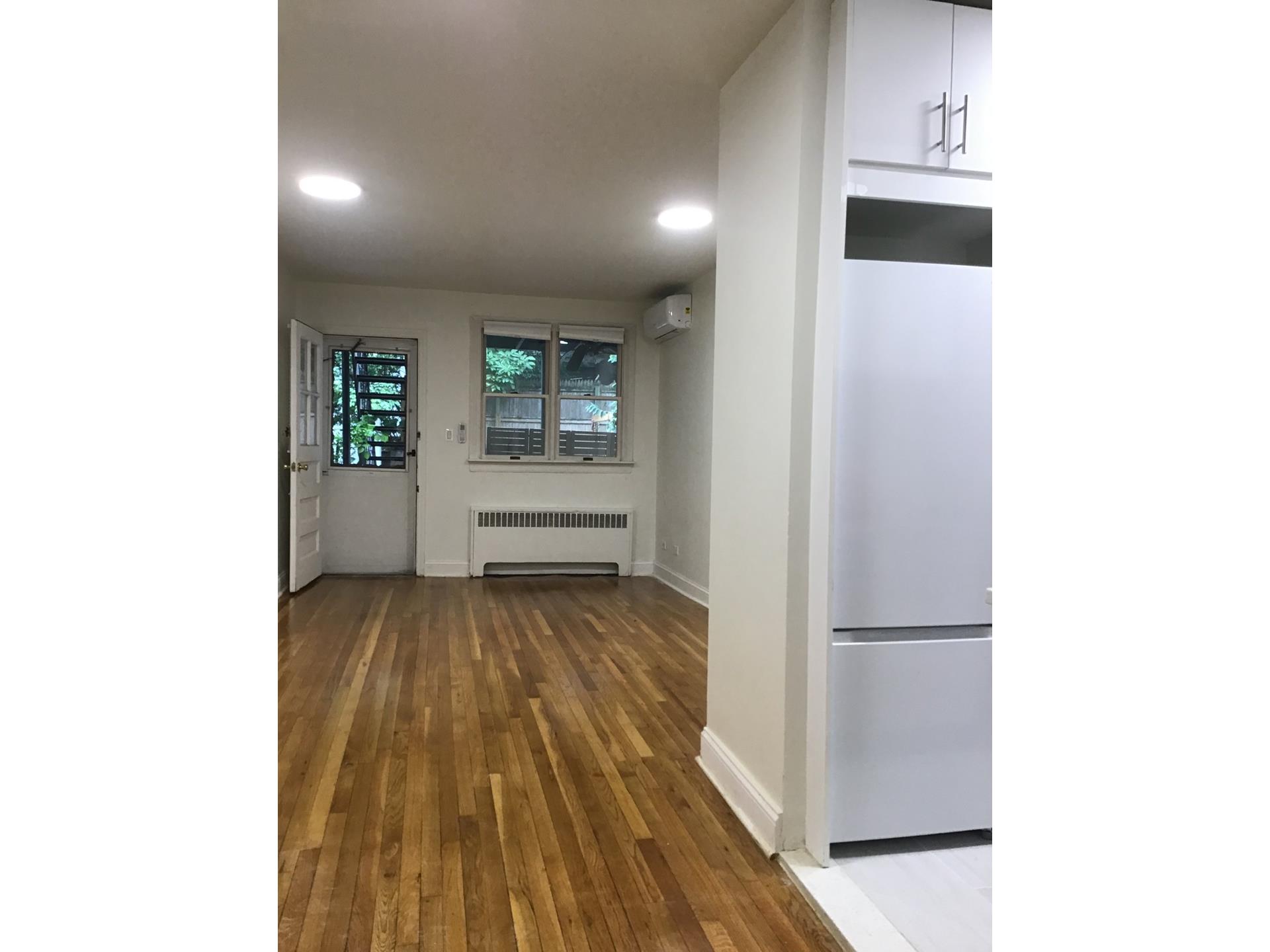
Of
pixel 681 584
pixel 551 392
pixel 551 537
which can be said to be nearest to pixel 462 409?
pixel 551 392

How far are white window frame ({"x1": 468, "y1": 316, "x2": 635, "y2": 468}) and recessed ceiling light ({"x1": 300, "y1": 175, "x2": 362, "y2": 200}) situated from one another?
8.55 ft

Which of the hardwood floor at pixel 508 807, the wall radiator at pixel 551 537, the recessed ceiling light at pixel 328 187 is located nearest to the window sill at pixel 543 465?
the wall radiator at pixel 551 537

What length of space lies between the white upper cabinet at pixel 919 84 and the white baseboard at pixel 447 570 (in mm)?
5360

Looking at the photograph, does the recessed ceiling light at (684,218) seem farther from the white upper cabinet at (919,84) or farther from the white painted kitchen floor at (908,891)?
the white painted kitchen floor at (908,891)

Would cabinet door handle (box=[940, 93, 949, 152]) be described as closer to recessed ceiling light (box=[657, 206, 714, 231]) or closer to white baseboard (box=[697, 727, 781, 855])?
white baseboard (box=[697, 727, 781, 855])

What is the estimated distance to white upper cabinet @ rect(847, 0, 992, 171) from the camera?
198 centimetres

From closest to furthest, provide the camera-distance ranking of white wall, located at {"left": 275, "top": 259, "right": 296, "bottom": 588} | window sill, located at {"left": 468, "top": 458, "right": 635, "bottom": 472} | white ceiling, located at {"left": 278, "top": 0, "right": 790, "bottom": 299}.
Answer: white ceiling, located at {"left": 278, "top": 0, "right": 790, "bottom": 299} → white wall, located at {"left": 275, "top": 259, "right": 296, "bottom": 588} → window sill, located at {"left": 468, "top": 458, "right": 635, "bottom": 472}

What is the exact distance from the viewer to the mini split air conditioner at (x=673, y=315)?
598cm

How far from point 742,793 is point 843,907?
52 cm

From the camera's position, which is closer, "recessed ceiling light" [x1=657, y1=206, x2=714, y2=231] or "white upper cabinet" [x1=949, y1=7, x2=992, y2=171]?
"white upper cabinet" [x1=949, y1=7, x2=992, y2=171]

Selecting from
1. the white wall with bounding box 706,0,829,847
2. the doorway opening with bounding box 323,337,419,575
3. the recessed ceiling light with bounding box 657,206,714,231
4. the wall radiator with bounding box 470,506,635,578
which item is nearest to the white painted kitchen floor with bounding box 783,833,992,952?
the white wall with bounding box 706,0,829,847
